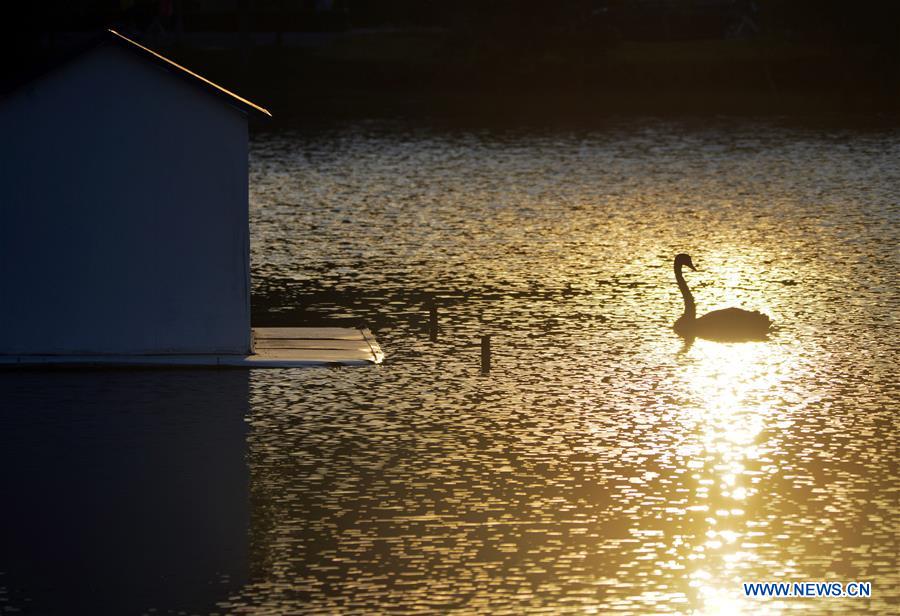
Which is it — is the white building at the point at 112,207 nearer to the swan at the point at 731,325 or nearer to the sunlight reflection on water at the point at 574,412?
the sunlight reflection on water at the point at 574,412

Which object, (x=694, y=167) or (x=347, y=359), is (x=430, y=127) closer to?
(x=694, y=167)

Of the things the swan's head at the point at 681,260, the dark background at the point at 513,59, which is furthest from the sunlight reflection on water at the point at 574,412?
the dark background at the point at 513,59

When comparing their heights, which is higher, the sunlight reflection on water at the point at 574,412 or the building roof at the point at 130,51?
the building roof at the point at 130,51

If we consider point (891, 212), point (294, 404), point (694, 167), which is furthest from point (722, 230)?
point (294, 404)

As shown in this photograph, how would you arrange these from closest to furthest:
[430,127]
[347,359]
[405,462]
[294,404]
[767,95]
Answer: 1. [405,462]
2. [294,404]
3. [347,359]
4. [430,127]
5. [767,95]

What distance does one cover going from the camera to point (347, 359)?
705 inches

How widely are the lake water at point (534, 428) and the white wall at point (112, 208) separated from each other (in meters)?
0.93

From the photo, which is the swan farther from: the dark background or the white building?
the dark background

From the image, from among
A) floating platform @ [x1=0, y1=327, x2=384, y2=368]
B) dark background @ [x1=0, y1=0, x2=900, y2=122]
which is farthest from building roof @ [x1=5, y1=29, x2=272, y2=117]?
dark background @ [x1=0, y1=0, x2=900, y2=122]

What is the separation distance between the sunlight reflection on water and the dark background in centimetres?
2595

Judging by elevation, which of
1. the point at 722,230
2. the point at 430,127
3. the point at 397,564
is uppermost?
the point at 430,127

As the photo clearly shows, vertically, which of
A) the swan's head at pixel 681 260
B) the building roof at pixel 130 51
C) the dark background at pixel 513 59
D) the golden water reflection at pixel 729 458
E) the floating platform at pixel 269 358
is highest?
the dark background at pixel 513 59

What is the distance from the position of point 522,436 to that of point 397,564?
3.73 m

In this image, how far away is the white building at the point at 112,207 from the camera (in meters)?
17.8
